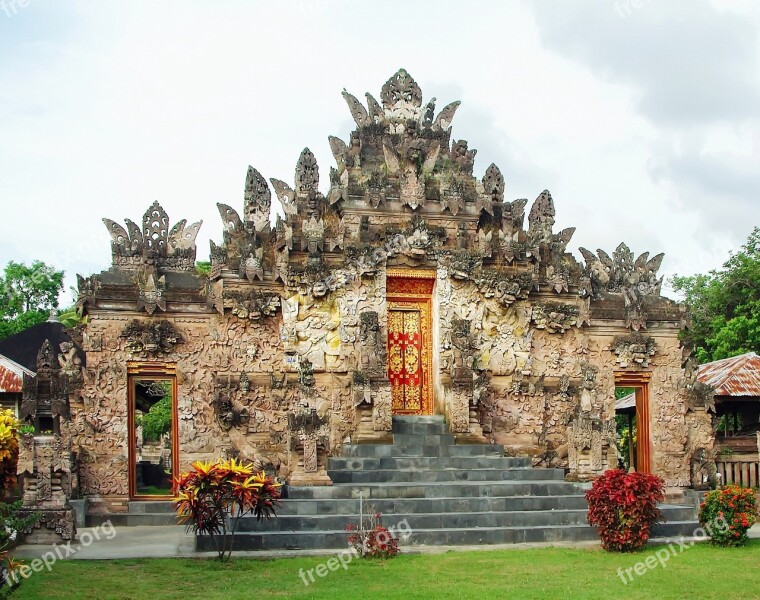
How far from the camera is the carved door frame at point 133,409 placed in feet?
57.9

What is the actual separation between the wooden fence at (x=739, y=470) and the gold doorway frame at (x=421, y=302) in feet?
21.1

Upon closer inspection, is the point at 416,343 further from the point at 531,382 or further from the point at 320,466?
the point at 320,466

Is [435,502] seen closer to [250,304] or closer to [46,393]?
[250,304]

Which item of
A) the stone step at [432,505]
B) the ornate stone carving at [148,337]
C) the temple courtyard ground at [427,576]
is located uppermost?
the ornate stone carving at [148,337]

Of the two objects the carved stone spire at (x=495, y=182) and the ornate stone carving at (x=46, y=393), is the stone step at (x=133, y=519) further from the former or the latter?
the carved stone spire at (x=495, y=182)

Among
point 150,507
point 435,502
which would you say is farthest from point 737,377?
point 150,507

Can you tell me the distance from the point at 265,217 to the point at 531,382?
6592 mm

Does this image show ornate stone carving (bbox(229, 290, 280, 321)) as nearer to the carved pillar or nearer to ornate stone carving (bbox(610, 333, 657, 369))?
the carved pillar

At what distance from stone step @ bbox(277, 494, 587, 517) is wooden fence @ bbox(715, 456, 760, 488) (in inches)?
206

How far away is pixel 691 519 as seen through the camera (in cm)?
1548

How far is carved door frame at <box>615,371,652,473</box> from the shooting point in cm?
2006

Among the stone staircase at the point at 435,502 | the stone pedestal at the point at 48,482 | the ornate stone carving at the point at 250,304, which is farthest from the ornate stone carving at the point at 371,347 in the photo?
the stone pedestal at the point at 48,482

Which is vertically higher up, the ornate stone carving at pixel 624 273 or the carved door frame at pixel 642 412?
the ornate stone carving at pixel 624 273

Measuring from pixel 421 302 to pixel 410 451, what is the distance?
11.6 feet
